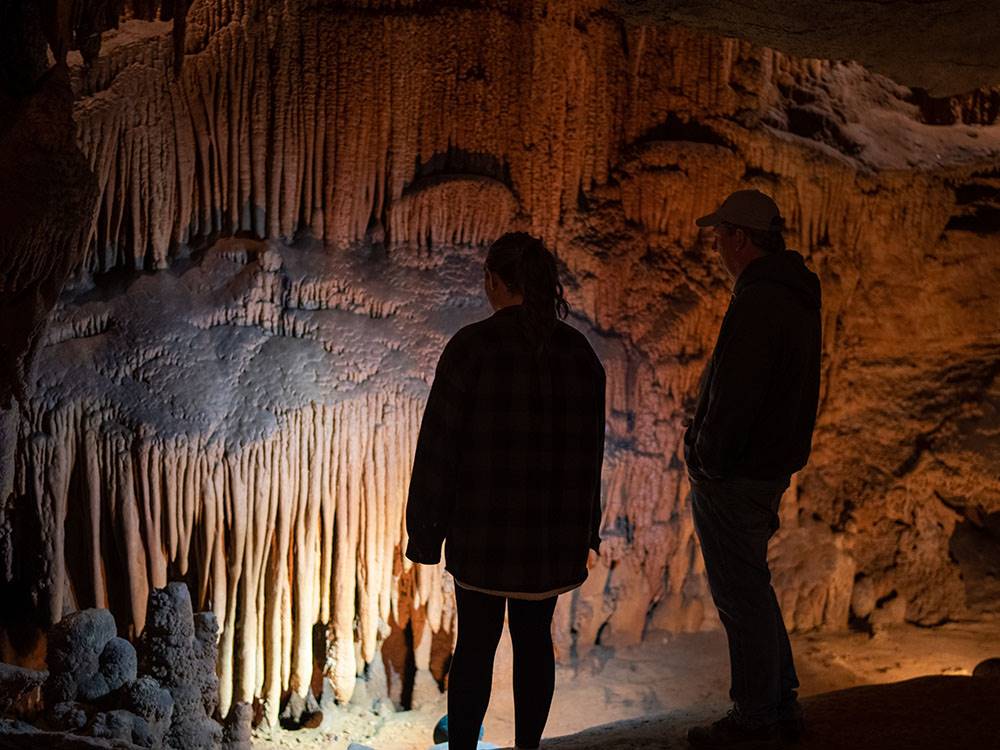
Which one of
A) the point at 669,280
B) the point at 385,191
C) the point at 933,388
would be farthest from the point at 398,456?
the point at 933,388

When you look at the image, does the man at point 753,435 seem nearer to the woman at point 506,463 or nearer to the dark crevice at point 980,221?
the woman at point 506,463

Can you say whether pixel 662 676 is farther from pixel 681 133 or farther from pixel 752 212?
pixel 752 212

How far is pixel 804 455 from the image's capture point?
2.89 metres

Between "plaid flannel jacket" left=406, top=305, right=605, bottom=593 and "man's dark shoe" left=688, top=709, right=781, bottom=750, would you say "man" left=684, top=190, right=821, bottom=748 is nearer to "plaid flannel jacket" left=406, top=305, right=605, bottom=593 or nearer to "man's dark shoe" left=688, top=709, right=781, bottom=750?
"man's dark shoe" left=688, top=709, right=781, bottom=750

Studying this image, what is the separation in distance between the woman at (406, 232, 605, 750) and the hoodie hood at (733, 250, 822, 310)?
0.51 metres

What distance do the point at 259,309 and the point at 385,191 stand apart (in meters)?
0.93

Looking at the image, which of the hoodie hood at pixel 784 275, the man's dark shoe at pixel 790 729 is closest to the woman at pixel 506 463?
the hoodie hood at pixel 784 275

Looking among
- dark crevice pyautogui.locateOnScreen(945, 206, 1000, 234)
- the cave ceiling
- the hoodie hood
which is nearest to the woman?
the hoodie hood

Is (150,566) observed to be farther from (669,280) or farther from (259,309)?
(669,280)

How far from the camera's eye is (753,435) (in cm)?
279

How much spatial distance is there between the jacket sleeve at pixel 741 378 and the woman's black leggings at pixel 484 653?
0.61 meters

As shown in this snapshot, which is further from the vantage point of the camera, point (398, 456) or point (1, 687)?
point (398, 456)

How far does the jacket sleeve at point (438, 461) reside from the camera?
8.42 feet

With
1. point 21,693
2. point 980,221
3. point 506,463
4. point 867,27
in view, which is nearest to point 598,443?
point 506,463
